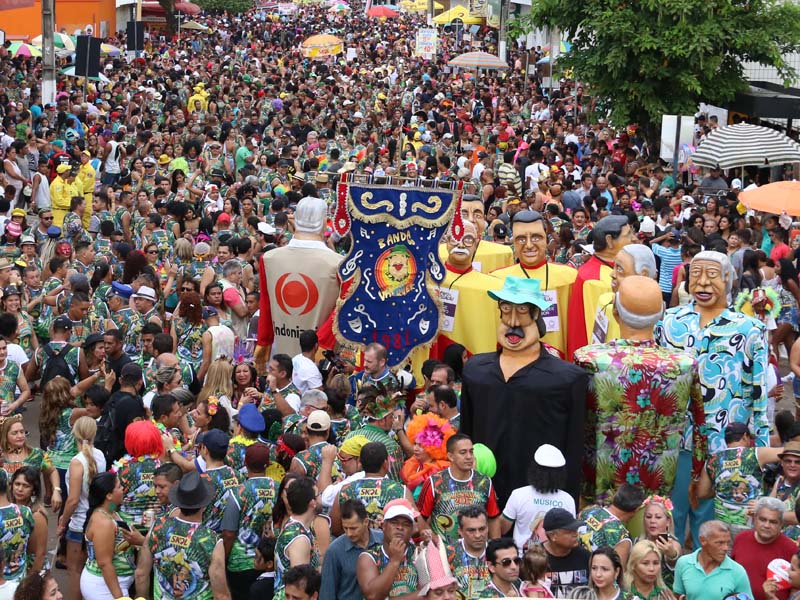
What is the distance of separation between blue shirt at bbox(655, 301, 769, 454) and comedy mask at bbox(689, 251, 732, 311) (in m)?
0.12

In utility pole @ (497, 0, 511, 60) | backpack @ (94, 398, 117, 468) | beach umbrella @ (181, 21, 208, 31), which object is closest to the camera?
backpack @ (94, 398, 117, 468)

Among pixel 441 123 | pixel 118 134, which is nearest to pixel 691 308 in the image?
pixel 118 134

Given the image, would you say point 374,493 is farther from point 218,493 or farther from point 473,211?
point 473,211

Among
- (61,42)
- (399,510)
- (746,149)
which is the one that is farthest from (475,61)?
(399,510)

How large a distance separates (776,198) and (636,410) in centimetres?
773

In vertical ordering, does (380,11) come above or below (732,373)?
above

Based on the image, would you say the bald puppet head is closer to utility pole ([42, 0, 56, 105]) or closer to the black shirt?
the black shirt

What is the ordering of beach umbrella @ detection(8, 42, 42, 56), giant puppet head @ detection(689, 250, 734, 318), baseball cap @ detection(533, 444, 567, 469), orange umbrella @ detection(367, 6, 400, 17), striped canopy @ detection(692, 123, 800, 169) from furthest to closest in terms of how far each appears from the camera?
1. orange umbrella @ detection(367, 6, 400, 17)
2. beach umbrella @ detection(8, 42, 42, 56)
3. striped canopy @ detection(692, 123, 800, 169)
4. giant puppet head @ detection(689, 250, 734, 318)
5. baseball cap @ detection(533, 444, 567, 469)

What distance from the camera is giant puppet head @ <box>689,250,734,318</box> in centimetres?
831

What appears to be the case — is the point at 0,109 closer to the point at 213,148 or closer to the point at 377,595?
the point at 213,148

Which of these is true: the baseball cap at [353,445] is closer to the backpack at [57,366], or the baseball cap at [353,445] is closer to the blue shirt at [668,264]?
the backpack at [57,366]

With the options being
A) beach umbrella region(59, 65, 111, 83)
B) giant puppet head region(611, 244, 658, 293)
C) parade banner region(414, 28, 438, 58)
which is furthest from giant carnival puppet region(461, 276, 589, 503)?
parade banner region(414, 28, 438, 58)

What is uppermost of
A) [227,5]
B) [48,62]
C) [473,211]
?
[227,5]

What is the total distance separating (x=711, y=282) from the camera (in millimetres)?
8305
